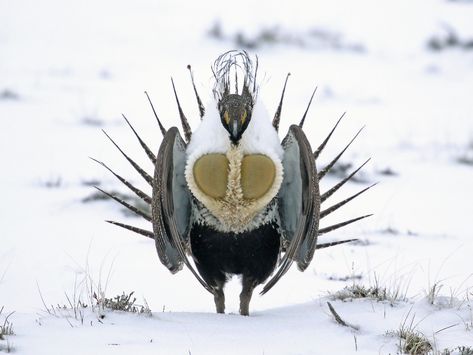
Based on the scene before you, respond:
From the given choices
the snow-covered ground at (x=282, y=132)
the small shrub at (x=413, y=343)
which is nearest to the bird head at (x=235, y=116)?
the snow-covered ground at (x=282, y=132)

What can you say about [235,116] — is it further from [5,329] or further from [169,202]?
[5,329]

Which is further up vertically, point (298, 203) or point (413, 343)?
point (298, 203)

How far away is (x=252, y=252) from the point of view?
9.64ft

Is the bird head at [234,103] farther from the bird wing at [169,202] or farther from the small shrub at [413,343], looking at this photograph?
the small shrub at [413,343]

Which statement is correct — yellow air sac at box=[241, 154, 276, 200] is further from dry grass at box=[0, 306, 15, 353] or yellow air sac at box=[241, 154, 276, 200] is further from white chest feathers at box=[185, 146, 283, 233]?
dry grass at box=[0, 306, 15, 353]

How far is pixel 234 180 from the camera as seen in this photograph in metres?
2.81

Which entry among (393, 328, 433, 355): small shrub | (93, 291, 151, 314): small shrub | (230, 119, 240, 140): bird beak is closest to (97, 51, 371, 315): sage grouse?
(230, 119, 240, 140): bird beak

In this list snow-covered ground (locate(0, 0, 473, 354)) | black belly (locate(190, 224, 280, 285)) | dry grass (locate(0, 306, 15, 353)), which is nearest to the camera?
dry grass (locate(0, 306, 15, 353))

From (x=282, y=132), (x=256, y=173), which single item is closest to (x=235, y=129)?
(x=256, y=173)

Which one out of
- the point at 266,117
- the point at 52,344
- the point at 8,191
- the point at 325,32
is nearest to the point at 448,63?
the point at 325,32

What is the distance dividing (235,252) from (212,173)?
30cm

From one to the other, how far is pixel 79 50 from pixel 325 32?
2688 mm

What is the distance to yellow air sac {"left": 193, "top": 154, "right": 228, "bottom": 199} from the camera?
2.80 metres

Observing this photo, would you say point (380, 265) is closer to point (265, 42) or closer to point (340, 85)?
point (340, 85)
